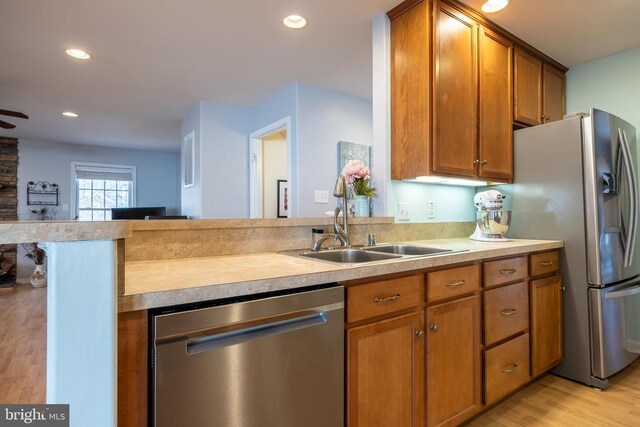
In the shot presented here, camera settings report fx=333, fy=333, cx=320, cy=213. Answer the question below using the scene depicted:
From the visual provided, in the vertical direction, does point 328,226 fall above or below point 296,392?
above

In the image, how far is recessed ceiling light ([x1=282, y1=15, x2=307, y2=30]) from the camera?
6.92 ft

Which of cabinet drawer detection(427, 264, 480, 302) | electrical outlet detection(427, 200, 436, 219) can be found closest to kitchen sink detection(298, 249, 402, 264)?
cabinet drawer detection(427, 264, 480, 302)

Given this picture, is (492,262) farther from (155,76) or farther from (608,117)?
(155,76)

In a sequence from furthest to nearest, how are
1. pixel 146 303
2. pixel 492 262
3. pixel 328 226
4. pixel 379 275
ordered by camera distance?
pixel 328 226 → pixel 492 262 → pixel 379 275 → pixel 146 303

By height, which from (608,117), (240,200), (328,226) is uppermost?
(608,117)

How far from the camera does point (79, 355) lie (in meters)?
0.71

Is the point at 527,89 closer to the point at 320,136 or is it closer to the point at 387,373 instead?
the point at 320,136

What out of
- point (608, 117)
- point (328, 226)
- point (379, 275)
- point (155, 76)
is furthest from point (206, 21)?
point (608, 117)

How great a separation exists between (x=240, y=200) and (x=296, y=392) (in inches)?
120

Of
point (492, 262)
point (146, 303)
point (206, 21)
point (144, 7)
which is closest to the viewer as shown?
point (146, 303)

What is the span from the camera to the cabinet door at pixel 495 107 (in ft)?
7.16

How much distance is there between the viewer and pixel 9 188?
5.42 meters

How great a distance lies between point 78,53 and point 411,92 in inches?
99.6

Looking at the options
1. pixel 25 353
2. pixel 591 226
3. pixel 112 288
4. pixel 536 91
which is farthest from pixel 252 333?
pixel 536 91
